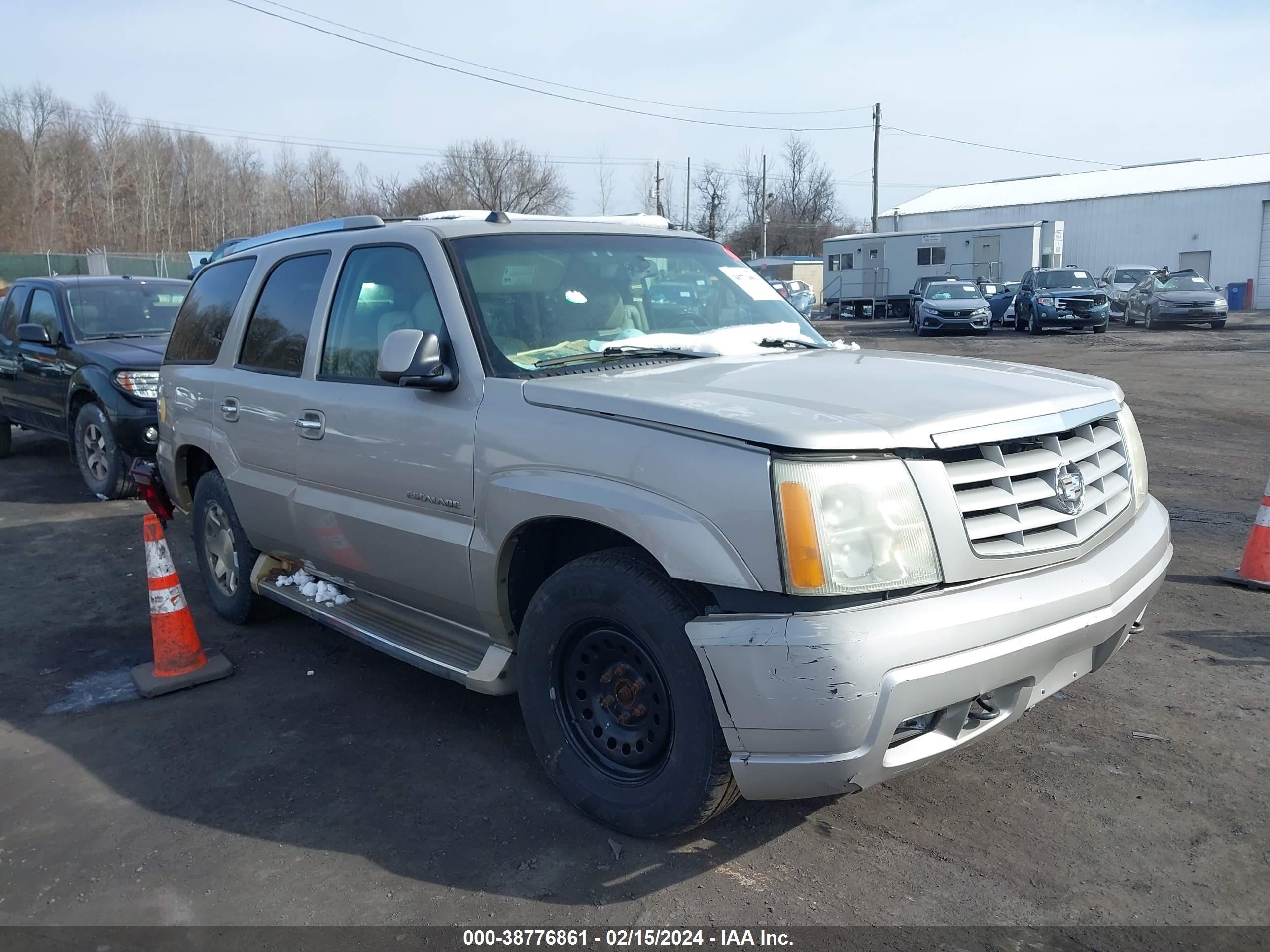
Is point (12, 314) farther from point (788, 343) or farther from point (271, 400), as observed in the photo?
point (788, 343)

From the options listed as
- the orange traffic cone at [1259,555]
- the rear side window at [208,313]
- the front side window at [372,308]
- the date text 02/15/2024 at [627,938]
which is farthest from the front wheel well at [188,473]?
the orange traffic cone at [1259,555]

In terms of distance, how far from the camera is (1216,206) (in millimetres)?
42875

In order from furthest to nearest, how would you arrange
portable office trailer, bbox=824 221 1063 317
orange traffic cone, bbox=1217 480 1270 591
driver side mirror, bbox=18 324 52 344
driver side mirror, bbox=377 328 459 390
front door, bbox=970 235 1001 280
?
1. front door, bbox=970 235 1001 280
2. portable office trailer, bbox=824 221 1063 317
3. driver side mirror, bbox=18 324 52 344
4. orange traffic cone, bbox=1217 480 1270 591
5. driver side mirror, bbox=377 328 459 390

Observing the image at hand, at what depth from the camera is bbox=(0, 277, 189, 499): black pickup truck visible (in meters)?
8.52

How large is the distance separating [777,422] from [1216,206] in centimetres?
4835

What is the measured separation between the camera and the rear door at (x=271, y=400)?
448cm

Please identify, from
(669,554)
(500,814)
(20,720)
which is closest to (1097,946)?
(669,554)

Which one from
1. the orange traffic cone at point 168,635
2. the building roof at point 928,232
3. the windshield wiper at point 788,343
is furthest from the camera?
the building roof at point 928,232

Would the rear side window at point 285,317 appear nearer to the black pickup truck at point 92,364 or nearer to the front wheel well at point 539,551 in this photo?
the front wheel well at point 539,551

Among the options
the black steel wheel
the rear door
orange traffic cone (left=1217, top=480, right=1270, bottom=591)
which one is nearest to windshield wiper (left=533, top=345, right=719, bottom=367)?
the black steel wheel

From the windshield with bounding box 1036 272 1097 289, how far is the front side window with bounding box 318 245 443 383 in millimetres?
25375

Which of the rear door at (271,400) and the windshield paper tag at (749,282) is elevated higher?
the windshield paper tag at (749,282)

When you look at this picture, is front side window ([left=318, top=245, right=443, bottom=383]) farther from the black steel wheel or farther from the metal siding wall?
the metal siding wall

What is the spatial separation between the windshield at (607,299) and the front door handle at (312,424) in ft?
3.17
